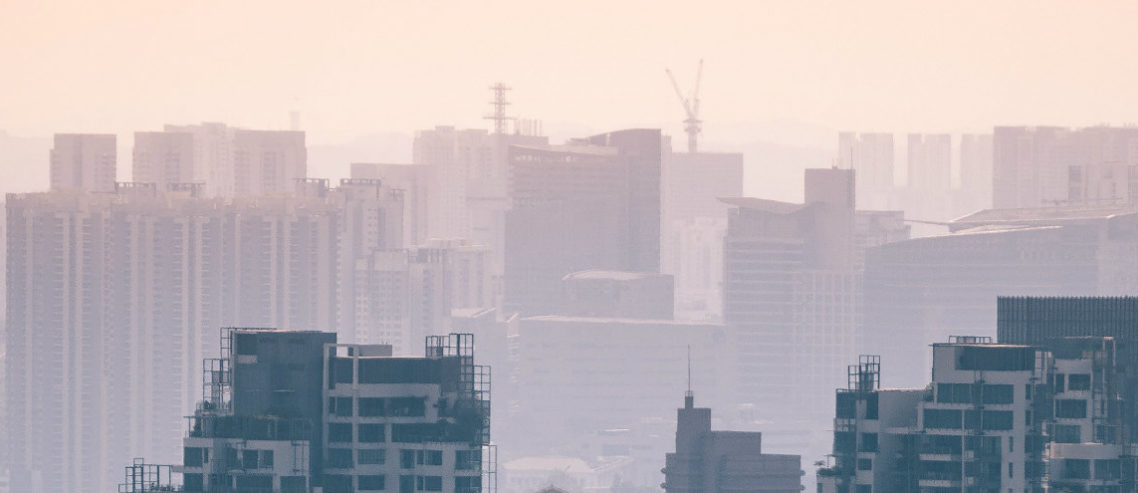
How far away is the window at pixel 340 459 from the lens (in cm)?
11575

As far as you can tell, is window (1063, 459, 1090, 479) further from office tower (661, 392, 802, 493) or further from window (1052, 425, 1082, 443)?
office tower (661, 392, 802, 493)

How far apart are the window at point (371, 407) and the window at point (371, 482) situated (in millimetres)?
1785

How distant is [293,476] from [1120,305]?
3298cm

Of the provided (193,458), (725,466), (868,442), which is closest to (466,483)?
(193,458)

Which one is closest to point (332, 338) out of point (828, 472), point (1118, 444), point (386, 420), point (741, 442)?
point (386, 420)

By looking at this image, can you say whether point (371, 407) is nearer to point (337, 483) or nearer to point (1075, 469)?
point (337, 483)

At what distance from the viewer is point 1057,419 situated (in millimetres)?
117312

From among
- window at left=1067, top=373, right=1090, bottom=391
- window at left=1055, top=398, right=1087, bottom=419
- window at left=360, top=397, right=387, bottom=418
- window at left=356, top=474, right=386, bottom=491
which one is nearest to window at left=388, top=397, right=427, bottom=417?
window at left=360, top=397, right=387, bottom=418

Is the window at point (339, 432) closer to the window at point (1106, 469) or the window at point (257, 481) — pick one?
the window at point (257, 481)

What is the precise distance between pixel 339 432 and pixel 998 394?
1846 centimetres

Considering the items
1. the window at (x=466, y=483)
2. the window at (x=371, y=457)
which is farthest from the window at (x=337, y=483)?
the window at (x=466, y=483)

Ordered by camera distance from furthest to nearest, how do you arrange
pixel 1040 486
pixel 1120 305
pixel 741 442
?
pixel 741 442 → pixel 1120 305 → pixel 1040 486

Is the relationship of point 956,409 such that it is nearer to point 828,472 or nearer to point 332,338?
point 828,472

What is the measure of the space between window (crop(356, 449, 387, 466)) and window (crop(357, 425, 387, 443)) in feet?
1.00
